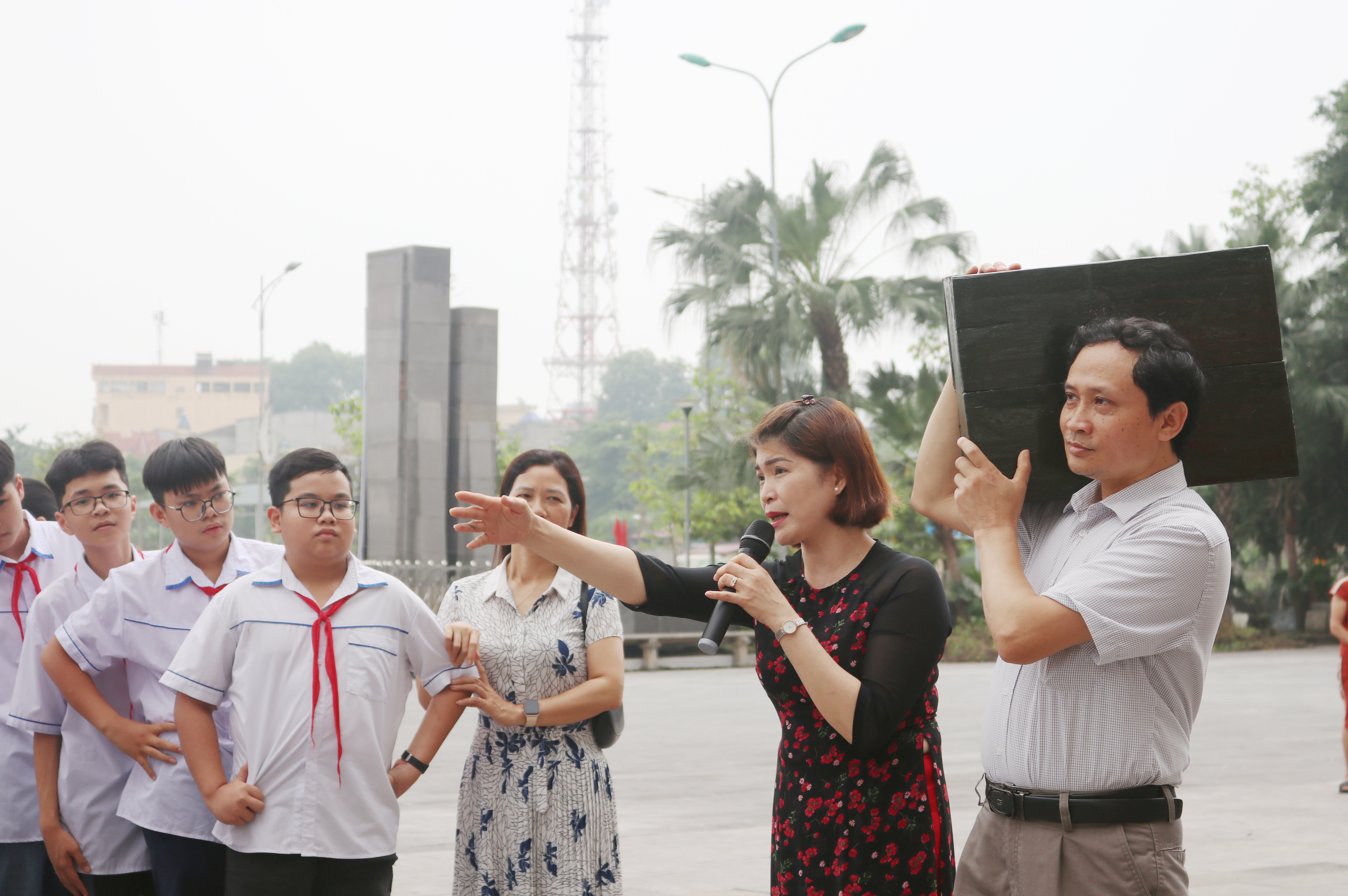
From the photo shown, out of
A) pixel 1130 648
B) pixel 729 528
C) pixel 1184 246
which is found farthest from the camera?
pixel 729 528

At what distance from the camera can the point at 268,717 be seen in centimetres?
301

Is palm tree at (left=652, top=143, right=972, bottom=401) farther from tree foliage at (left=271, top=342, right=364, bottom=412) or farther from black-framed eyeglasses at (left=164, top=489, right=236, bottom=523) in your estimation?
tree foliage at (left=271, top=342, right=364, bottom=412)

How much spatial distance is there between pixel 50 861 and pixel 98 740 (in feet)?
1.33

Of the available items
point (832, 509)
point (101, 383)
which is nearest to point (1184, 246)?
point (832, 509)

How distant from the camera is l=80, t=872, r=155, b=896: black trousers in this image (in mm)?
3355

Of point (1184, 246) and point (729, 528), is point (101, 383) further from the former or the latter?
point (1184, 246)

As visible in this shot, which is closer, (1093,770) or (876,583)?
(1093,770)

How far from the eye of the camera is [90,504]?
3566mm

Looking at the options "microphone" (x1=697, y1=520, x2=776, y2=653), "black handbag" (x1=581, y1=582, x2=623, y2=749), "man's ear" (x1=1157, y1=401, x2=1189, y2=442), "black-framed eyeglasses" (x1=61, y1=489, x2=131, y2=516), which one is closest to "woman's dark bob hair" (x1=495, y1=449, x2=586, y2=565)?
"black handbag" (x1=581, y1=582, x2=623, y2=749)

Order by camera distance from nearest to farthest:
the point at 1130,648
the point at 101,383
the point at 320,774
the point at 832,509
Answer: the point at 1130,648 < the point at 832,509 < the point at 320,774 < the point at 101,383

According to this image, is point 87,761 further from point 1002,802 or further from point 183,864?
point 1002,802

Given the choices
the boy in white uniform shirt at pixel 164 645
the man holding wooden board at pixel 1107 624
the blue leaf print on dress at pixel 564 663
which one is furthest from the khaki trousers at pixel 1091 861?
the boy in white uniform shirt at pixel 164 645

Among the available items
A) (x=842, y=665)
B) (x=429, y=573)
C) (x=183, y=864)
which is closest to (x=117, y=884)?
→ (x=183, y=864)

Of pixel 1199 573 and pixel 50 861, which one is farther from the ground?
pixel 1199 573
